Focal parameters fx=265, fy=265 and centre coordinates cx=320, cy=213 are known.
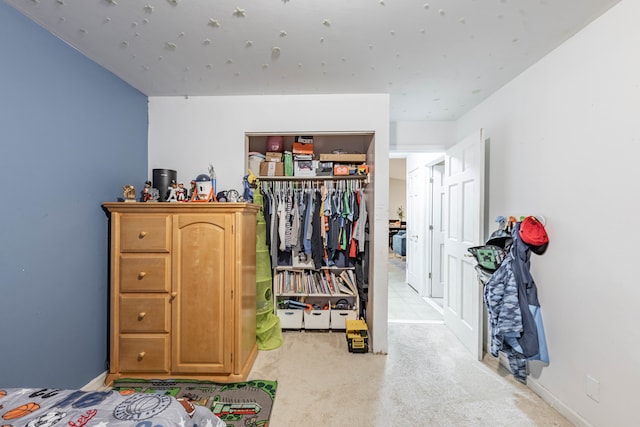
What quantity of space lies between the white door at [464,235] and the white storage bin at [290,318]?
1663mm

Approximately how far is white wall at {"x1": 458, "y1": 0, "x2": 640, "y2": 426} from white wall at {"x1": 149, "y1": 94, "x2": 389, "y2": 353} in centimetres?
118

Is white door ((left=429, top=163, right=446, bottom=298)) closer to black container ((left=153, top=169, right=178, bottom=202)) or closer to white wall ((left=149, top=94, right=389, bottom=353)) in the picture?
white wall ((left=149, top=94, right=389, bottom=353))

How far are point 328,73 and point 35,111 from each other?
1.90m

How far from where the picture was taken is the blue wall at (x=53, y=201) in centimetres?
144

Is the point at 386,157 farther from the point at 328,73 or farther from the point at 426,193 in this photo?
the point at 426,193

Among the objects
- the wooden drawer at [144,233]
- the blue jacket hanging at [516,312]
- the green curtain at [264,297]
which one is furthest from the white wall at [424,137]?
the wooden drawer at [144,233]

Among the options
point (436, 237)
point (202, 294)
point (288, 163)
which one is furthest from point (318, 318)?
point (436, 237)

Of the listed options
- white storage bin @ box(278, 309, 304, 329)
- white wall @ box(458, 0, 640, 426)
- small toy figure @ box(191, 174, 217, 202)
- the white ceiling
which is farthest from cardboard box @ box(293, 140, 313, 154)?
white wall @ box(458, 0, 640, 426)

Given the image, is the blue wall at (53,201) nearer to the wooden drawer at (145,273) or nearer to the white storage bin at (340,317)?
the wooden drawer at (145,273)

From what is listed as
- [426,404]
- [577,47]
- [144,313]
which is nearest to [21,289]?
[144,313]

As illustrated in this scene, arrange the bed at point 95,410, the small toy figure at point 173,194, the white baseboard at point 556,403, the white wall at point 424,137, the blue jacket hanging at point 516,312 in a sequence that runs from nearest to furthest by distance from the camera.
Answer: the bed at point 95,410, the white baseboard at point 556,403, the blue jacket hanging at point 516,312, the small toy figure at point 173,194, the white wall at point 424,137

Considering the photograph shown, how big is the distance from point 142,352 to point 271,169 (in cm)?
191

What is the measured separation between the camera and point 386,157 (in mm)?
2453

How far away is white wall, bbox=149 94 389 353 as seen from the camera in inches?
97.7
